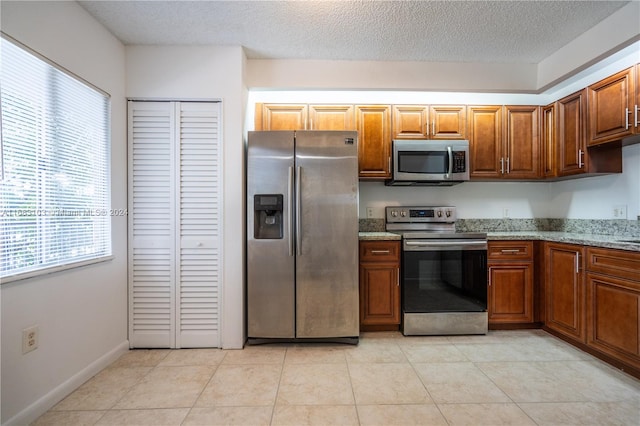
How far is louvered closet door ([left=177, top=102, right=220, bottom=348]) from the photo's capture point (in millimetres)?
2428

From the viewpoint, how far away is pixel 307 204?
2.43 metres

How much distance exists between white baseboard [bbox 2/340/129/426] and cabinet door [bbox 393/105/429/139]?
3.06 metres

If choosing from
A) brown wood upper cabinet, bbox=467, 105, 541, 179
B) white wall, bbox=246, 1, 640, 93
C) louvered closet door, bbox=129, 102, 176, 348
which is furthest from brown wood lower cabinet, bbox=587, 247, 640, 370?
louvered closet door, bbox=129, 102, 176, 348

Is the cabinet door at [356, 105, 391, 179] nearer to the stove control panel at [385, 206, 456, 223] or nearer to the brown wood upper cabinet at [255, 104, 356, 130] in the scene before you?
the brown wood upper cabinet at [255, 104, 356, 130]

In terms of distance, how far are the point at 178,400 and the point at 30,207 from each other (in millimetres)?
1392

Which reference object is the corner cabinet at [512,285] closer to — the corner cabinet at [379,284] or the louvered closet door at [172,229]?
the corner cabinet at [379,284]

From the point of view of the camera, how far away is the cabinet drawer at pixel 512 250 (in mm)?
2725

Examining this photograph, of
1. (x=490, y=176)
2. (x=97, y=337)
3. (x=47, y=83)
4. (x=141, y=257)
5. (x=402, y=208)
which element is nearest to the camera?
(x=47, y=83)

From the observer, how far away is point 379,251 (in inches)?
106

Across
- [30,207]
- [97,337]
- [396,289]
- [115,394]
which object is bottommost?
[115,394]

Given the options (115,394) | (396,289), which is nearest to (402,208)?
(396,289)

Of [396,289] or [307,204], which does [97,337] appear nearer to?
[307,204]

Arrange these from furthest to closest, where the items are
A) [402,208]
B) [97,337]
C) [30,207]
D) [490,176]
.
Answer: [402,208] → [490,176] → [97,337] → [30,207]

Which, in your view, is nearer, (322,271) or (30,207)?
(30,207)
